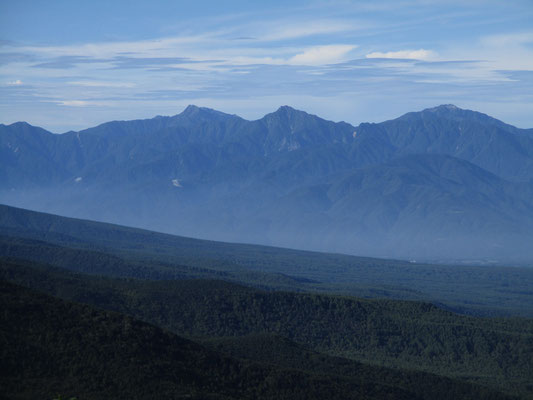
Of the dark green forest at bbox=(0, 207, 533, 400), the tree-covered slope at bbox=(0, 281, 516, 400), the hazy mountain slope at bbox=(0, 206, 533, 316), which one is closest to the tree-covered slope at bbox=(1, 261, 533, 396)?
the dark green forest at bbox=(0, 207, 533, 400)

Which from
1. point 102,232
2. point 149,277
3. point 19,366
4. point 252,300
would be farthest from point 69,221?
point 19,366

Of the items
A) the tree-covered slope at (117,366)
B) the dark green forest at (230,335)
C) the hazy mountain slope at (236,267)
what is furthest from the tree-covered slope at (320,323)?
the hazy mountain slope at (236,267)

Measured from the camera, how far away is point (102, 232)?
178m

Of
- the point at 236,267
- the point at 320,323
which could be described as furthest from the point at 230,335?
the point at 236,267

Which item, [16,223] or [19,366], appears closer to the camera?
[19,366]

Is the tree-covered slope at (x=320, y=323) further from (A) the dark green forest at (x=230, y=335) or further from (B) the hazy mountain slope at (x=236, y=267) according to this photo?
(B) the hazy mountain slope at (x=236, y=267)

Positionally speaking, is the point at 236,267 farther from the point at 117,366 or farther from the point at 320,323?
the point at 117,366

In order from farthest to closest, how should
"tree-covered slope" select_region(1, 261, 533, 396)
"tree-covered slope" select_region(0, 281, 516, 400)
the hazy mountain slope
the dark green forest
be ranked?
1. the hazy mountain slope
2. "tree-covered slope" select_region(1, 261, 533, 396)
3. the dark green forest
4. "tree-covered slope" select_region(0, 281, 516, 400)

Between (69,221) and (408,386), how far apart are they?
12815 centimetres

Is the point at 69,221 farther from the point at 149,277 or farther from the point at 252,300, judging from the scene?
the point at 252,300

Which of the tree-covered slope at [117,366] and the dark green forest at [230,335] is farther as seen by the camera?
the dark green forest at [230,335]

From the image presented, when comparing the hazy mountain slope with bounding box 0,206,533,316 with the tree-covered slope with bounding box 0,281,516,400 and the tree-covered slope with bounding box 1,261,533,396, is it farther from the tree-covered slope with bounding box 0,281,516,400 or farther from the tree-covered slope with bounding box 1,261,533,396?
the tree-covered slope with bounding box 0,281,516,400

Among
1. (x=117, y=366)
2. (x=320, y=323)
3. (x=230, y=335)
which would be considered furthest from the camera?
(x=320, y=323)

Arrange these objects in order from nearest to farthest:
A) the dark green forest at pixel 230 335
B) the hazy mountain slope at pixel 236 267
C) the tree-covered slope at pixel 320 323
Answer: the dark green forest at pixel 230 335
the tree-covered slope at pixel 320 323
the hazy mountain slope at pixel 236 267
